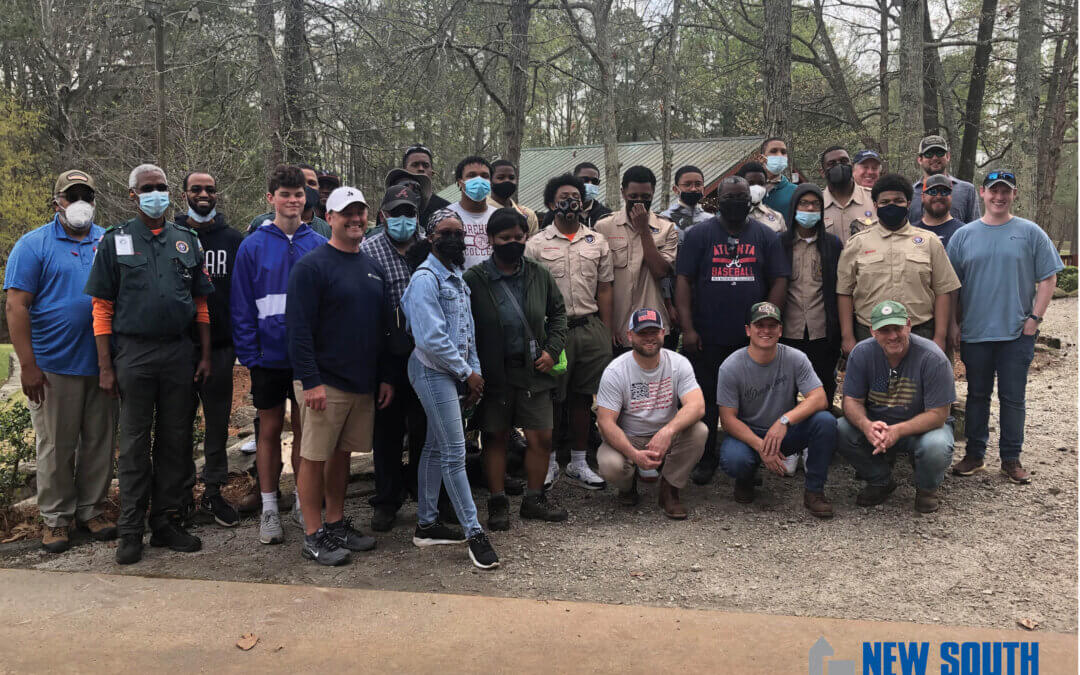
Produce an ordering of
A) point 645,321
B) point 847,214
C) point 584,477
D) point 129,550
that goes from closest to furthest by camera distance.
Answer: point 129,550
point 645,321
point 584,477
point 847,214

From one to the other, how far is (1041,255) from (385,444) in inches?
185

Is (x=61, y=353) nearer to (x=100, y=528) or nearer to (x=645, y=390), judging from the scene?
(x=100, y=528)

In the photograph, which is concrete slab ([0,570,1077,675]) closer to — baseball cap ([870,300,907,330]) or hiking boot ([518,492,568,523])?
hiking boot ([518,492,568,523])

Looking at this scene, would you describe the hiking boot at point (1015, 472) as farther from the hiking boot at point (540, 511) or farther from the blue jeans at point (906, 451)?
the hiking boot at point (540, 511)

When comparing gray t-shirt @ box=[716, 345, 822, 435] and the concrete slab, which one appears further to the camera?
gray t-shirt @ box=[716, 345, 822, 435]

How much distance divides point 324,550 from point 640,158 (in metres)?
17.3

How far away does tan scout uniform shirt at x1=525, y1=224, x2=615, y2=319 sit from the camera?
5.66m

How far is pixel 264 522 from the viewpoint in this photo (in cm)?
490

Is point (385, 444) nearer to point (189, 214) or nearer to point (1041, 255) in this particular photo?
point (189, 214)

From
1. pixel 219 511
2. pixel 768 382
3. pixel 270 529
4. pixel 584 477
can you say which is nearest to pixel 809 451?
pixel 768 382

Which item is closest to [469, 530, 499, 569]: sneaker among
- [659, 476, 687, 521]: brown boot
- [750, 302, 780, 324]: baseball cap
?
[659, 476, 687, 521]: brown boot

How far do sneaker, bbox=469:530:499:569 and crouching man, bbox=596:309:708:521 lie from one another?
1074 mm

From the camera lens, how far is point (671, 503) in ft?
17.3

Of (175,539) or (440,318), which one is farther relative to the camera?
(175,539)
